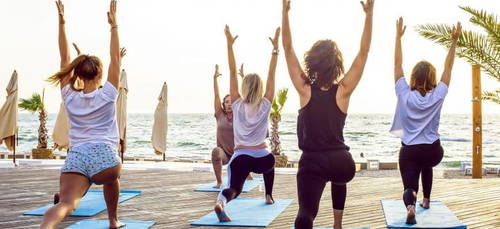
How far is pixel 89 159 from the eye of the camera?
365 cm

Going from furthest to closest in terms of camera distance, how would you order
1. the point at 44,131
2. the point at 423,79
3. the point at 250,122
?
the point at 44,131
the point at 250,122
the point at 423,79

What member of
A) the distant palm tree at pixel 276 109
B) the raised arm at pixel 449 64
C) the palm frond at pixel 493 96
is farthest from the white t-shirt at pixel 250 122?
the distant palm tree at pixel 276 109

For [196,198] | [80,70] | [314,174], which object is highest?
[80,70]

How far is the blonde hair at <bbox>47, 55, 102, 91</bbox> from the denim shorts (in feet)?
1.28

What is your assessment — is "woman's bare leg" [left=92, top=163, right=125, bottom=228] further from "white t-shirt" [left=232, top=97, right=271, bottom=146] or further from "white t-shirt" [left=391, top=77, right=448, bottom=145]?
"white t-shirt" [left=391, top=77, right=448, bottom=145]

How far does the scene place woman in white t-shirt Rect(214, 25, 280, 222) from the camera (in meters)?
4.87

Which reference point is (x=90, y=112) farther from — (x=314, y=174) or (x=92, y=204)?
(x=92, y=204)

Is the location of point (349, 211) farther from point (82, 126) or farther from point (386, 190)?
point (82, 126)

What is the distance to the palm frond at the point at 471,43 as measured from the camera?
927 cm

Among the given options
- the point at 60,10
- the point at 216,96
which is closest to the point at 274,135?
the point at 216,96

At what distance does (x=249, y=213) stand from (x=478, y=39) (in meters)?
5.65

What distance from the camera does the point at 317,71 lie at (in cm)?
312

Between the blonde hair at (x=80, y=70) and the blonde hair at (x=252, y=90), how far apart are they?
145cm

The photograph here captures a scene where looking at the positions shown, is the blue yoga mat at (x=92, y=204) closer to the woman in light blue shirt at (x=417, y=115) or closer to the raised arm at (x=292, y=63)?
the woman in light blue shirt at (x=417, y=115)
